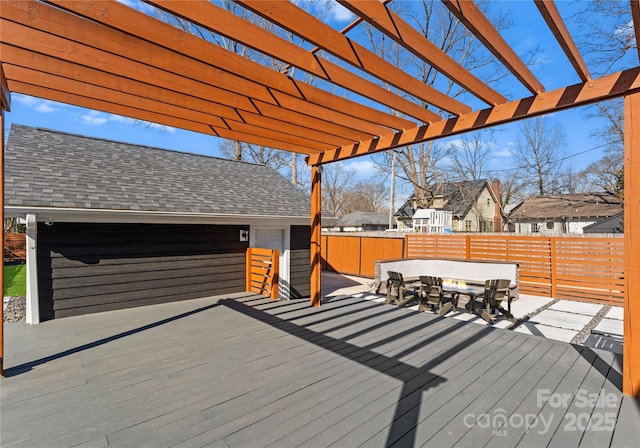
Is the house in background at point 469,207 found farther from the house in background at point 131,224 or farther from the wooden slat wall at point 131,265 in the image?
the wooden slat wall at point 131,265

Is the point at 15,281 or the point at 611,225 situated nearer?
the point at 15,281

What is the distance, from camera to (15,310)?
6.29 meters

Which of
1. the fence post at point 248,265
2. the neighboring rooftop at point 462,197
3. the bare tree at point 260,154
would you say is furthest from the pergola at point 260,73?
the neighboring rooftop at point 462,197

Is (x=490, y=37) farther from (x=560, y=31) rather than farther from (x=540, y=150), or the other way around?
(x=540, y=150)

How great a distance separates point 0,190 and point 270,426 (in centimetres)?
334

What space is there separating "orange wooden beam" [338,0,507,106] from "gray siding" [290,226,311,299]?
16.8 feet

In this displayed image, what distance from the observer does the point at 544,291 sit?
8.48 metres

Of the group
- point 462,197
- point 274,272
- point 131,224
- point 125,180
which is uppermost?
point 462,197

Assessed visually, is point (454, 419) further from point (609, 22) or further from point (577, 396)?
point (609, 22)

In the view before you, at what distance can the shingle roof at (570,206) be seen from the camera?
2106cm

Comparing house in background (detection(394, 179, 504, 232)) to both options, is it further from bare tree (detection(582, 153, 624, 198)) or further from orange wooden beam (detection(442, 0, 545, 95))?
orange wooden beam (detection(442, 0, 545, 95))

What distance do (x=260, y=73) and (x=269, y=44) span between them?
0.47m

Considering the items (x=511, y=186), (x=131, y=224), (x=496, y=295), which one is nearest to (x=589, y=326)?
(x=496, y=295)

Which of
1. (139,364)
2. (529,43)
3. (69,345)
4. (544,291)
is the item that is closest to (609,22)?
(529,43)
